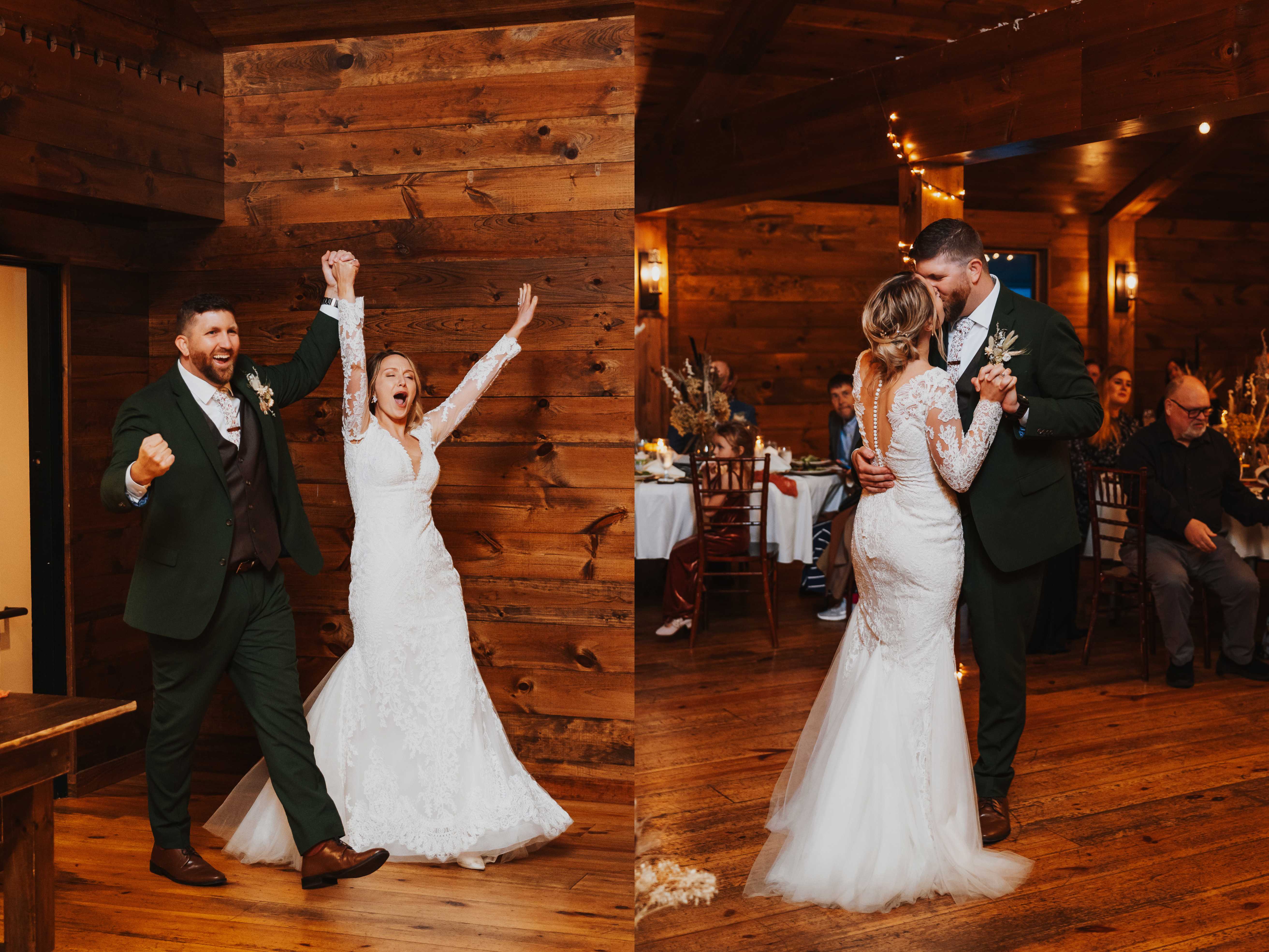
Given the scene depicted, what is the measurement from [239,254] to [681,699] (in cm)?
271

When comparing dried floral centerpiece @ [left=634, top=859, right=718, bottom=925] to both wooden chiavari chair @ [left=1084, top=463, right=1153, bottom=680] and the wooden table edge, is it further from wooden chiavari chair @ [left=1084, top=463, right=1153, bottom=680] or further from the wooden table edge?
wooden chiavari chair @ [left=1084, top=463, right=1153, bottom=680]

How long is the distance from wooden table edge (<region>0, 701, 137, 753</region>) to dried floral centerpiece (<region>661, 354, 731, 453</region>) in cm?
447

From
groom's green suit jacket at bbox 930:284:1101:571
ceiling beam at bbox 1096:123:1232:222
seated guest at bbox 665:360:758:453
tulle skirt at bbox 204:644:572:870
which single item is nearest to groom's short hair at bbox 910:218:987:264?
groom's green suit jacket at bbox 930:284:1101:571

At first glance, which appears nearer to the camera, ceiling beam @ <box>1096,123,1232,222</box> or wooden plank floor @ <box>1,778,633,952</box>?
wooden plank floor @ <box>1,778,633,952</box>

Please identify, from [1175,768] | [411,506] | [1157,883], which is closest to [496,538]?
[411,506]

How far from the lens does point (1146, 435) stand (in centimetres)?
546

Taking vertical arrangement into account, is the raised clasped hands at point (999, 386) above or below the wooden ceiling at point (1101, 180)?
below

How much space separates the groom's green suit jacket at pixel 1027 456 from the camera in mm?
3246

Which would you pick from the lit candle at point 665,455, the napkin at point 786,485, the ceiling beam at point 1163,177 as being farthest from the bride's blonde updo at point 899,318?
the ceiling beam at point 1163,177

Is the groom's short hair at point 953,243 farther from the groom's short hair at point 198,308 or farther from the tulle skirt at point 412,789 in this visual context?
the groom's short hair at point 198,308

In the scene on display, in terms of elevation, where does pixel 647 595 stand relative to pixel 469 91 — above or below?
below

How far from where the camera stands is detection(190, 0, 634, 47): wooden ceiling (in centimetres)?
370

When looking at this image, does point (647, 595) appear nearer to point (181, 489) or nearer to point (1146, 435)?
point (1146, 435)

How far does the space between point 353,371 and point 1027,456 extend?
81.0 inches
